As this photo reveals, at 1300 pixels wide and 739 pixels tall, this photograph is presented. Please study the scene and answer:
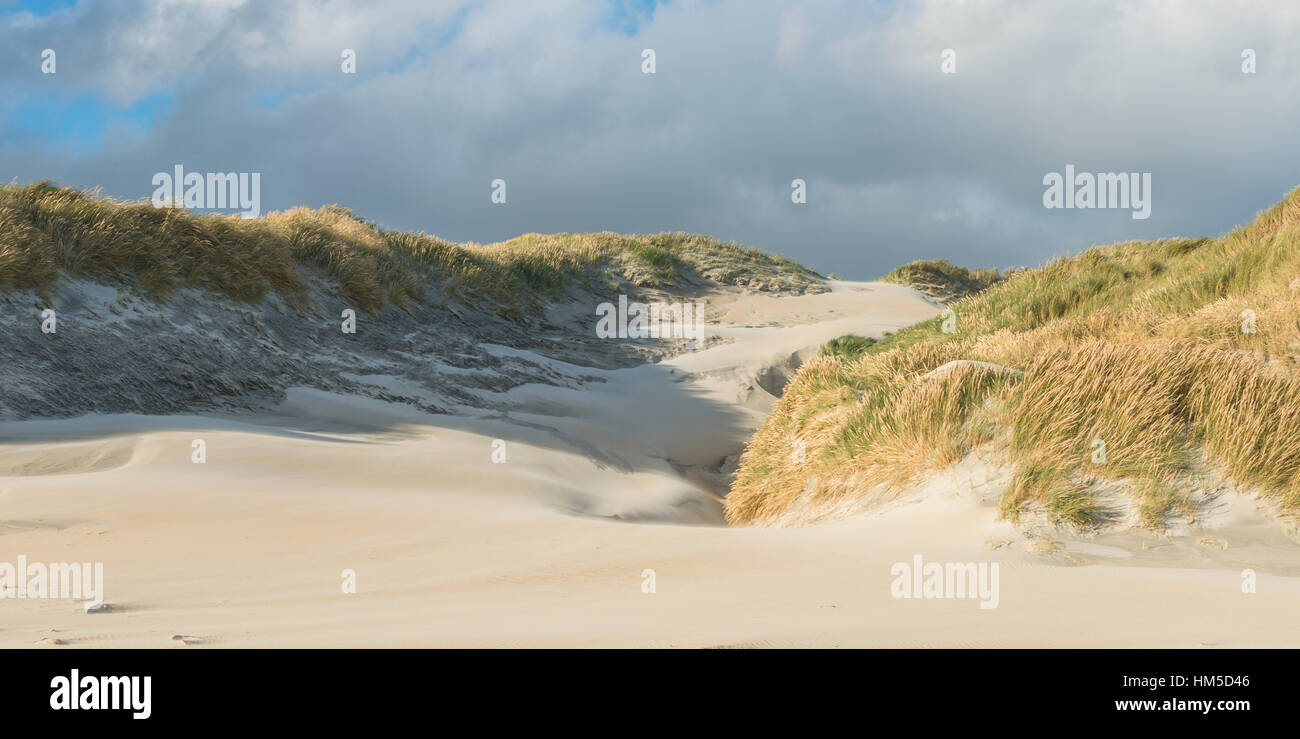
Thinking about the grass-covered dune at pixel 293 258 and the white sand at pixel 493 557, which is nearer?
the white sand at pixel 493 557

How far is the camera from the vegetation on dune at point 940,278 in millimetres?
30500

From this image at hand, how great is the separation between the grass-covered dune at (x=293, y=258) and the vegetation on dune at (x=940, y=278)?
5.08 meters

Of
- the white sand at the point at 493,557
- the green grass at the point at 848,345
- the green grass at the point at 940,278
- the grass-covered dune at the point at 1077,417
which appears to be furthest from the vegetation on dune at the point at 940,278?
the white sand at the point at 493,557

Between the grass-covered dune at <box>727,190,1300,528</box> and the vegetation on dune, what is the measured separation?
18163mm

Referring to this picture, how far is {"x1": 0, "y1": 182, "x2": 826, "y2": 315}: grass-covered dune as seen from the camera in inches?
473

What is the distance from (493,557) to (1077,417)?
4296 millimetres

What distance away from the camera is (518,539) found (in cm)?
609

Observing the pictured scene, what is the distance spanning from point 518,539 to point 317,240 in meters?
12.3

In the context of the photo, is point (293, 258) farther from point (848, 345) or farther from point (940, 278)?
point (940, 278)

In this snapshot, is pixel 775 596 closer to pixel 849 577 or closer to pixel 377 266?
Result: pixel 849 577

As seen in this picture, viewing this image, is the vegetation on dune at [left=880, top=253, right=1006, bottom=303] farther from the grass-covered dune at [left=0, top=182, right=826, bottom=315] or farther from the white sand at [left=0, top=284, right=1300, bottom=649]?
the white sand at [left=0, top=284, right=1300, bottom=649]

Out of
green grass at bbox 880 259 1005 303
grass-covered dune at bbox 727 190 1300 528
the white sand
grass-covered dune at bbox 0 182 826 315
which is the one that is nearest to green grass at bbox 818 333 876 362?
grass-covered dune at bbox 727 190 1300 528

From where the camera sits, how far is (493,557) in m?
5.54

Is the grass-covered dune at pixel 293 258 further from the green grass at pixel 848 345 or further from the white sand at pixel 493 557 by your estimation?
the green grass at pixel 848 345
